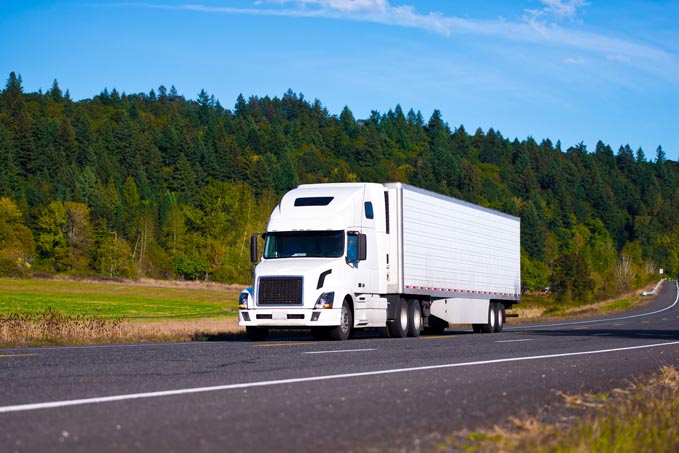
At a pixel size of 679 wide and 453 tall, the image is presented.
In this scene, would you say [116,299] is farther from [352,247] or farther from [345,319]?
[345,319]

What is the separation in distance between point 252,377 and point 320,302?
38.3 ft

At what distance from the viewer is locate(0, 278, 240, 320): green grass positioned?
67.6 m

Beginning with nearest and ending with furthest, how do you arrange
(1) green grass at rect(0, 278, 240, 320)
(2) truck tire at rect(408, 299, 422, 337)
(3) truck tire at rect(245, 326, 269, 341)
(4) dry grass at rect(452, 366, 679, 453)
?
(4) dry grass at rect(452, 366, 679, 453), (3) truck tire at rect(245, 326, 269, 341), (2) truck tire at rect(408, 299, 422, 337), (1) green grass at rect(0, 278, 240, 320)

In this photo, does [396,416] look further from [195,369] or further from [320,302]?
[320,302]

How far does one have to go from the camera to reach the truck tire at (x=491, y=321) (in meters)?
32.6

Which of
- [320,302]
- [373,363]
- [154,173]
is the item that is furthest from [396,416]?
[154,173]

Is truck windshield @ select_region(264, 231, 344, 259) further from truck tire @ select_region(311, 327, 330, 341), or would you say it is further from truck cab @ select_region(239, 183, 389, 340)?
truck tire @ select_region(311, 327, 330, 341)

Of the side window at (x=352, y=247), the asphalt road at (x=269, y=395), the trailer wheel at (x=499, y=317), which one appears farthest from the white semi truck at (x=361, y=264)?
the asphalt road at (x=269, y=395)

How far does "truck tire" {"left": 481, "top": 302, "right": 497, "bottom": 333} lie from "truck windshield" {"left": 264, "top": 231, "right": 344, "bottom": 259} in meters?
10.1

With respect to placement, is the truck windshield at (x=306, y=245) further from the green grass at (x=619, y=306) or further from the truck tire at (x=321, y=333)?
the green grass at (x=619, y=306)

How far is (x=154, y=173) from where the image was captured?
19825 cm

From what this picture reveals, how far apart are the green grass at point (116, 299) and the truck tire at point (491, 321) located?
33.1 metres

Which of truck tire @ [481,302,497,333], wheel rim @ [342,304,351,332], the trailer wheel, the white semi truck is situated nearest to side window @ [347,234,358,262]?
the white semi truck

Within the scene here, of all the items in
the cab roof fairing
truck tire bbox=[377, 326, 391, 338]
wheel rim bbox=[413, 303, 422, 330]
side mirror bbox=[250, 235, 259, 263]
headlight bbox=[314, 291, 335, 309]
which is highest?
the cab roof fairing
